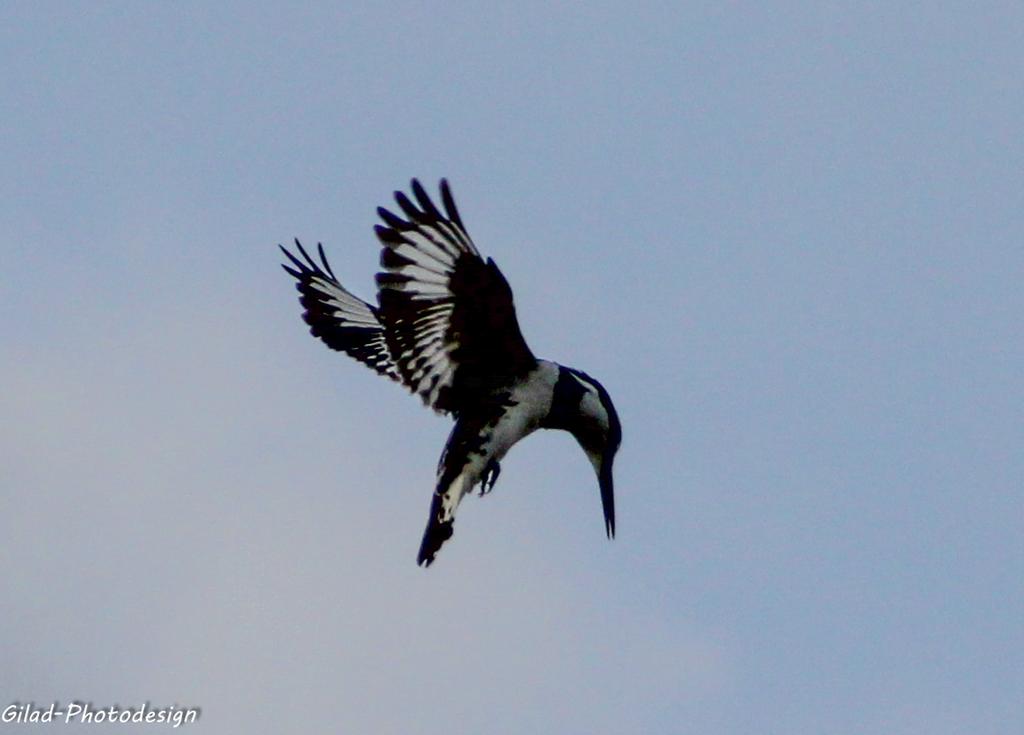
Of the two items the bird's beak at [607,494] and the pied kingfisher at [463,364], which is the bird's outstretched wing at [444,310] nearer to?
the pied kingfisher at [463,364]

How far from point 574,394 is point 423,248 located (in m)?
1.93

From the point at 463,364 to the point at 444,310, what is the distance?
54 cm

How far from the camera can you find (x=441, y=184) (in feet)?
38.1

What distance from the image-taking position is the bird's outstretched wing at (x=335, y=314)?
1520cm

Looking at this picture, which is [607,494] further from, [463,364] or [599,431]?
[463,364]

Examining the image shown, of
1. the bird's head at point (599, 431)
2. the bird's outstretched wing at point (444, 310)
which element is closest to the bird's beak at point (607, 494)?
the bird's head at point (599, 431)

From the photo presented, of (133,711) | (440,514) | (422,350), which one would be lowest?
(133,711)

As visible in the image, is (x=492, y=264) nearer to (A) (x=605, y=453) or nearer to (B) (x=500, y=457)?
(B) (x=500, y=457)

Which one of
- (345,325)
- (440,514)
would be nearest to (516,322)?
(440,514)

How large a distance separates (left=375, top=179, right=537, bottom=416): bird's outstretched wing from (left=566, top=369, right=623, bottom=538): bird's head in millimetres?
660

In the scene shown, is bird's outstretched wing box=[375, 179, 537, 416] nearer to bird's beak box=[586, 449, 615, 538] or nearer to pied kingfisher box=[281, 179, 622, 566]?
pied kingfisher box=[281, 179, 622, 566]

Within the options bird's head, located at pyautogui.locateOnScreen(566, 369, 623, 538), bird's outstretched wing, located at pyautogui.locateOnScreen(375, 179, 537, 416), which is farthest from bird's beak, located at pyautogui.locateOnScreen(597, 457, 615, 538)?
bird's outstretched wing, located at pyautogui.locateOnScreen(375, 179, 537, 416)

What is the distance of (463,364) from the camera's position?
41.6 ft

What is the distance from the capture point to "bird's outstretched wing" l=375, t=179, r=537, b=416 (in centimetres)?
1180
